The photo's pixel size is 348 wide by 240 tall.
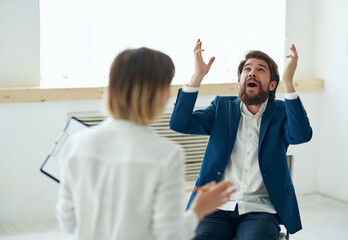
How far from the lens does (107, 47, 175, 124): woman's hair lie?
4.47 feet

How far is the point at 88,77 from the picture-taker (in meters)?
4.03

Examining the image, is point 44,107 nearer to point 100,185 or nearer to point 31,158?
point 31,158

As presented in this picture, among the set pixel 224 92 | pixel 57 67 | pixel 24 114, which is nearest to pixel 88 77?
pixel 57 67

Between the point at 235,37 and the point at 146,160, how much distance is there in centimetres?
334

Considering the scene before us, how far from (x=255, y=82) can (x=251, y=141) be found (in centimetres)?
28

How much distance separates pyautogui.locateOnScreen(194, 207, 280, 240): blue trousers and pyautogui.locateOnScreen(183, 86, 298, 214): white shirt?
0.03 m

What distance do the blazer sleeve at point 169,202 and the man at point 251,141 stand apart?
2.78 feet

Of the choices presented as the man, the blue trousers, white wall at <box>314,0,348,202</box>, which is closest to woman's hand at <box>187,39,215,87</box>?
the man

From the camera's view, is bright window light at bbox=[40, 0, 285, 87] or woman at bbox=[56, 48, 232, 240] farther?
bright window light at bbox=[40, 0, 285, 87]

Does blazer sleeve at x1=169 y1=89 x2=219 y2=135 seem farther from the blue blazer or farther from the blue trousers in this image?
the blue trousers

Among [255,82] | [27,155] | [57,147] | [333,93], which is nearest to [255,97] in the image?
[255,82]

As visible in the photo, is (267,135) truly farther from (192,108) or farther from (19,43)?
(19,43)

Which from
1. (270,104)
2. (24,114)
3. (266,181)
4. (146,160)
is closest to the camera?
(146,160)

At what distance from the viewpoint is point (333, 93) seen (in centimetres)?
407
